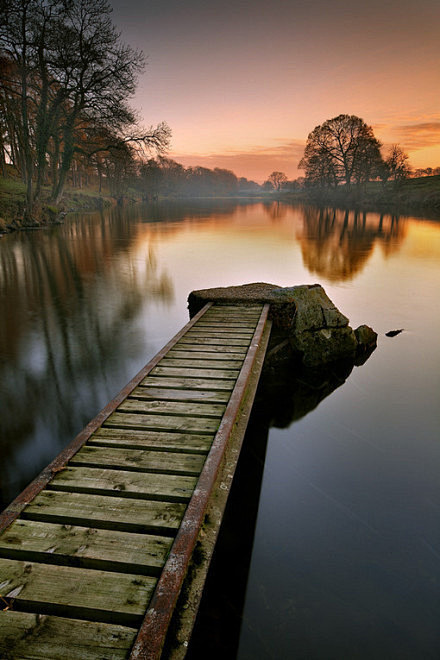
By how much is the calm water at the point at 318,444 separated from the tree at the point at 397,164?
58.9m

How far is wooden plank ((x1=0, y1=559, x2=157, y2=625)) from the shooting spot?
2211 millimetres

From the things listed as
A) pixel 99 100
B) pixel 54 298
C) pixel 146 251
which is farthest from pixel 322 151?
pixel 54 298

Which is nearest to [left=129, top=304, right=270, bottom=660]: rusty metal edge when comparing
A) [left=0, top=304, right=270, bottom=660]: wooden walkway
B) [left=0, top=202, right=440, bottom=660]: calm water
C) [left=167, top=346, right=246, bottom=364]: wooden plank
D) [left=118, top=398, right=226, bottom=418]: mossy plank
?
[left=0, top=304, right=270, bottom=660]: wooden walkway

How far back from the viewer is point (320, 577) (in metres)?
3.54

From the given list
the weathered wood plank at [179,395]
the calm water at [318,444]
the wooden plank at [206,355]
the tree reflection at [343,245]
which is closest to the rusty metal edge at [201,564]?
the weathered wood plank at [179,395]

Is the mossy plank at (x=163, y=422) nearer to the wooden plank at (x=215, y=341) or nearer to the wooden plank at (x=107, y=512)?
the wooden plank at (x=107, y=512)

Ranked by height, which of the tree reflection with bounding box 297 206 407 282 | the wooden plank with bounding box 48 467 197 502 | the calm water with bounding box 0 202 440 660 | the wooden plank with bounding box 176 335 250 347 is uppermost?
the tree reflection with bounding box 297 206 407 282

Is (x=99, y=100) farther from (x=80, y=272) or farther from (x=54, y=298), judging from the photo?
(x=54, y=298)

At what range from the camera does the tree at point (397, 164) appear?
64.8 meters

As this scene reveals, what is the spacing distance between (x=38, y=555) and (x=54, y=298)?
37.2 feet

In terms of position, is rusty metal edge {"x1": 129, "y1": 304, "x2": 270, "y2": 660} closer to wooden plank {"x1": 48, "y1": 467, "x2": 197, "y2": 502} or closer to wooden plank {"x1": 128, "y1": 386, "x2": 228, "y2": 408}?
wooden plank {"x1": 48, "y1": 467, "x2": 197, "y2": 502}

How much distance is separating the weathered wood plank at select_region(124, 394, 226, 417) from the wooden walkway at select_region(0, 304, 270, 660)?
0.01 meters

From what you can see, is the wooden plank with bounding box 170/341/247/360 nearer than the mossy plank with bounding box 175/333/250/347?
Yes

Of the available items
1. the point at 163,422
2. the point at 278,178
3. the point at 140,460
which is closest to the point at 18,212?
the point at 163,422
